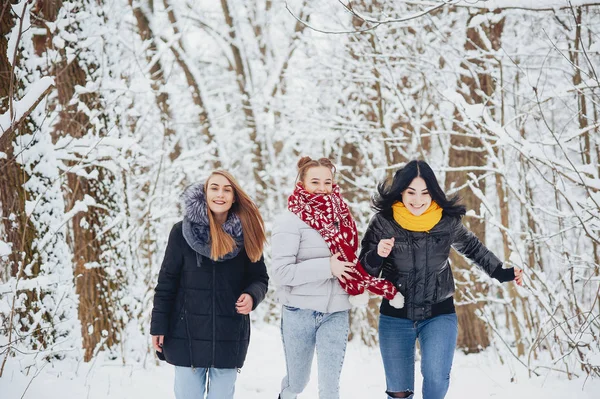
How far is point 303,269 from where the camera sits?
130 inches

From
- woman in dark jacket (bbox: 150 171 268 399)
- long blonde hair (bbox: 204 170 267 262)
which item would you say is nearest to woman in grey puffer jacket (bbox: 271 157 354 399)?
long blonde hair (bbox: 204 170 267 262)

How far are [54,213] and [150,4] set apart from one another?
6710mm

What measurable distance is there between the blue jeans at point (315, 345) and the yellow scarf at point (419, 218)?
27.0 inches

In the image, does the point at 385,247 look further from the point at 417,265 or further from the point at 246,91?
the point at 246,91

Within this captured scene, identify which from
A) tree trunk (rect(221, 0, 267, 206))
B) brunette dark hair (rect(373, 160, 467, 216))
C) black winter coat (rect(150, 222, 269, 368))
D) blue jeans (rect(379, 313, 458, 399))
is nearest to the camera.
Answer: black winter coat (rect(150, 222, 269, 368))

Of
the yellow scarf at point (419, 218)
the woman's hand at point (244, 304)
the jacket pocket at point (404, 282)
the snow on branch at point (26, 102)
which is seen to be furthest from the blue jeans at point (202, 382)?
the snow on branch at point (26, 102)

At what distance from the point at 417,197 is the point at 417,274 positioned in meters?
0.47

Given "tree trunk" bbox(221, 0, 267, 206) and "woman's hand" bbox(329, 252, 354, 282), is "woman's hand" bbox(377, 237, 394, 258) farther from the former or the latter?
"tree trunk" bbox(221, 0, 267, 206)

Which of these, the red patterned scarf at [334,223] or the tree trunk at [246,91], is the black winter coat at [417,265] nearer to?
Result: the red patterned scarf at [334,223]

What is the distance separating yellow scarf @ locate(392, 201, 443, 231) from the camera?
332cm

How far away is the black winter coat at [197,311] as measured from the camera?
3109 millimetres

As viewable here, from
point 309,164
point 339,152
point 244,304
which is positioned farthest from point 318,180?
point 339,152

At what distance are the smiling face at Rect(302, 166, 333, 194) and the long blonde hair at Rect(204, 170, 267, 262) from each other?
0.39 meters

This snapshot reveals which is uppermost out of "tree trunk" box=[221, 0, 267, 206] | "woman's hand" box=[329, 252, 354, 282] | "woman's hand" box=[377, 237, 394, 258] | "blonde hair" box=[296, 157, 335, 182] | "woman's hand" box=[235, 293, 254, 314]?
"tree trunk" box=[221, 0, 267, 206]
